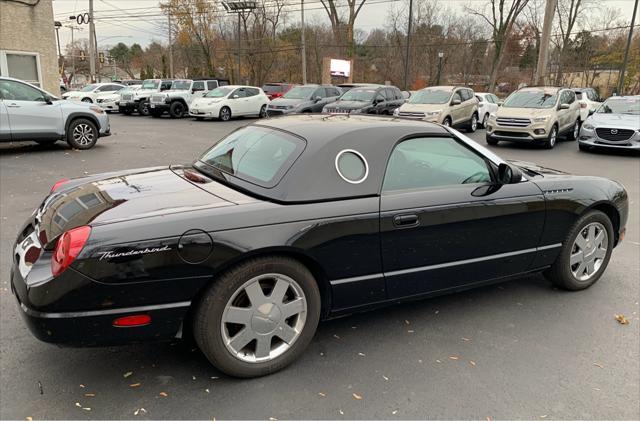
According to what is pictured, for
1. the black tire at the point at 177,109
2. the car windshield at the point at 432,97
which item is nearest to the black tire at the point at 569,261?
the car windshield at the point at 432,97

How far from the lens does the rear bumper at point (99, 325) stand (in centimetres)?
245

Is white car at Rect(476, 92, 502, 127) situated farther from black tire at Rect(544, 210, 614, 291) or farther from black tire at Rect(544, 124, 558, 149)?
black tire at Rect(544, 210, 614, 291)

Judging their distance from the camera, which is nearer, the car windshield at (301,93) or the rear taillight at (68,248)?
the rear taillight at (68,248)

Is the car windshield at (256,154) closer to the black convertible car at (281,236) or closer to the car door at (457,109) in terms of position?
the black convertible car at (281,236)

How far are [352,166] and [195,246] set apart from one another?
1148 mm

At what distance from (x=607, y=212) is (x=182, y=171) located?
3690mm

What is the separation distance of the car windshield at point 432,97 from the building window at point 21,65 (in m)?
13.0

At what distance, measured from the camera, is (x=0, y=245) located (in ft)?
16.6

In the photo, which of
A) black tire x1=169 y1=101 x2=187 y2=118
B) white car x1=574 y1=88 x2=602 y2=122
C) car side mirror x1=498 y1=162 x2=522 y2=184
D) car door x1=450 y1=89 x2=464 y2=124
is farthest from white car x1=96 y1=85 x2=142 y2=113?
car side mirror x1=498 y1=162 x2=522 y2=184

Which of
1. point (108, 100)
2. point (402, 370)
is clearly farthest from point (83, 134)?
point (108, 100)

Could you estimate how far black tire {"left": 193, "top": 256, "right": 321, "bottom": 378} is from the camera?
2.67 meters

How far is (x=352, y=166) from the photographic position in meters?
3.15

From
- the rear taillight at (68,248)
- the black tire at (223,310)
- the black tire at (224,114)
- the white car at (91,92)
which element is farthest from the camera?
the white car at (91,92)

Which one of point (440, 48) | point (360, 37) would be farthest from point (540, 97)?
point (360, 37)
